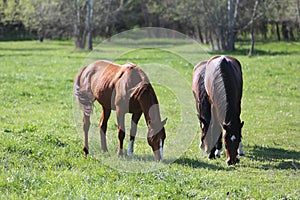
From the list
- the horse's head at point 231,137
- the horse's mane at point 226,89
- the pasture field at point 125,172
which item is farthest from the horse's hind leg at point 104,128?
the horse's head at point 231,137

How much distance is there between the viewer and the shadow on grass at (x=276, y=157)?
915cm

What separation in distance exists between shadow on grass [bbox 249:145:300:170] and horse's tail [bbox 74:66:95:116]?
10.5 ft

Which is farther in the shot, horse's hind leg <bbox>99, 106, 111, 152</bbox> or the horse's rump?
horse's hind leg <bbox>99, 106, 111, 152</bbox>

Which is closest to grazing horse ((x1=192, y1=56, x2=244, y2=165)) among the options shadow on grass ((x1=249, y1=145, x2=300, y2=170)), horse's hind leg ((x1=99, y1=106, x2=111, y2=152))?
shadow on grass ((x1=249, y1=145, x2=300, y2=170))

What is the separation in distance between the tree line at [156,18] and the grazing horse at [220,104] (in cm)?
2511

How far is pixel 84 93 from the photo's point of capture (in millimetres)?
9945

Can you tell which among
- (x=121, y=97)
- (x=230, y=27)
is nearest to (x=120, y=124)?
(x=121, y=97)

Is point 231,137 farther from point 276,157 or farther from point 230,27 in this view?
point 230,27

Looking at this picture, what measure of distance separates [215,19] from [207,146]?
93.2ft

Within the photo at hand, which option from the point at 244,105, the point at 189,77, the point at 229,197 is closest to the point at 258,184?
the point at 229,197

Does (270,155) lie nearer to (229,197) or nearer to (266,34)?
(229,197)

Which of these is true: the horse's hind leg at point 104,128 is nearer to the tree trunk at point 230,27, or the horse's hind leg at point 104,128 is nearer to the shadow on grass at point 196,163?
the shadow on grass at point 196,163

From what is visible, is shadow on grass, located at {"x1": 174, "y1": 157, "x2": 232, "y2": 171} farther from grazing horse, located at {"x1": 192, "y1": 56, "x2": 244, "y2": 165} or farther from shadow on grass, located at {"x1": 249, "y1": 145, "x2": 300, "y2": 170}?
shadow on grass, located at {"x1": 249, "y1": 145, "x2": 300, "y2": 170}

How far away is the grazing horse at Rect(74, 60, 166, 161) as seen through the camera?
28.3 feet
